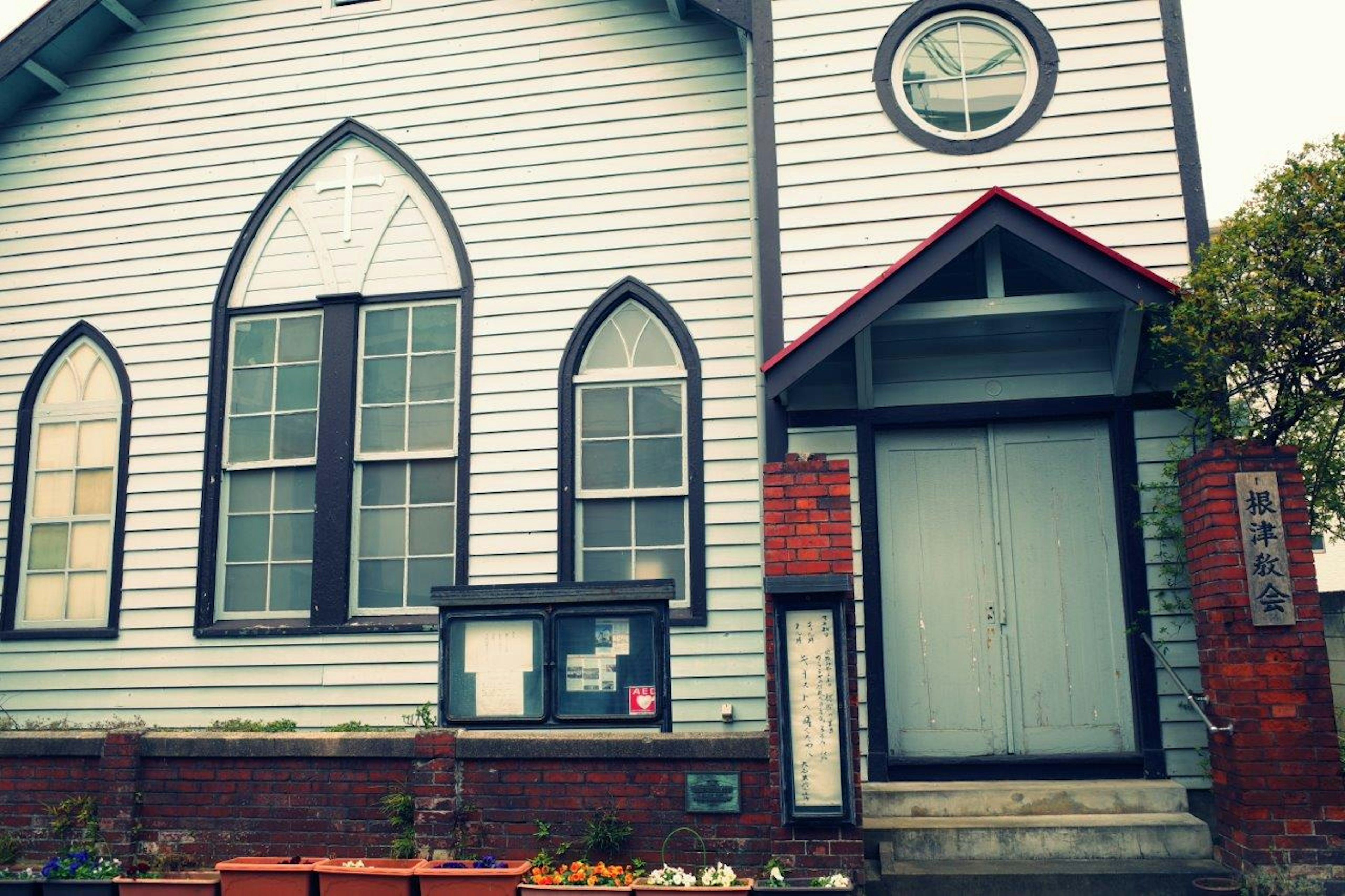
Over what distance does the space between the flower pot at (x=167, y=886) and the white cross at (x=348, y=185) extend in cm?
495

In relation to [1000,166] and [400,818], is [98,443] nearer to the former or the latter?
[400,818]

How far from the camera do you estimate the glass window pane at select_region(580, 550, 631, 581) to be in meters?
8.18

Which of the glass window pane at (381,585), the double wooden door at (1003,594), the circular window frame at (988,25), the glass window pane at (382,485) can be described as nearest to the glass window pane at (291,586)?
the glass window pane at (381,585)

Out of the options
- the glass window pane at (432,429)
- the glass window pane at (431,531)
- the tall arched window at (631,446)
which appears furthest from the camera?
the glass window pane at (432,429)

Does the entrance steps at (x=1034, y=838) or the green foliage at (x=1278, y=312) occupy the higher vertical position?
the green foliage at (x=1278, y=312)

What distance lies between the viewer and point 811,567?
6.01 metres

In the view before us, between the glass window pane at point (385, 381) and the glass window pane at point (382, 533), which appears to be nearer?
the glass window pane at point (382, 533)

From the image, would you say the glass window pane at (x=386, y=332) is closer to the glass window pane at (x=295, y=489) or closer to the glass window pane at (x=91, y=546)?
the glass window pane at (x=295, y=489)

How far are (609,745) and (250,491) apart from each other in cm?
436

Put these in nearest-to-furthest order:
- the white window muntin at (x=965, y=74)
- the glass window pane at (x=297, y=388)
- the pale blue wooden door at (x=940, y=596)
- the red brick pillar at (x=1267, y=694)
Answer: the red brick pillar at (x=1267, y=694) < the pale blue wooden door at (x=940, y=596) < the white window muntin at (x=965, y=74) < the glass window pane at (x=297, y=388)

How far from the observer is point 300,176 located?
920 cm

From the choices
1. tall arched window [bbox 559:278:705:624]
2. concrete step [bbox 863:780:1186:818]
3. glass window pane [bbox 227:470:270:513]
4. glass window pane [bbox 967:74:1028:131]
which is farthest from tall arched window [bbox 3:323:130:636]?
glass window pane [bbox 967:74:1028:131]

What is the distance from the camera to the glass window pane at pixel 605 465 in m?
8.31

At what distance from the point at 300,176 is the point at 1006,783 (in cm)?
710
